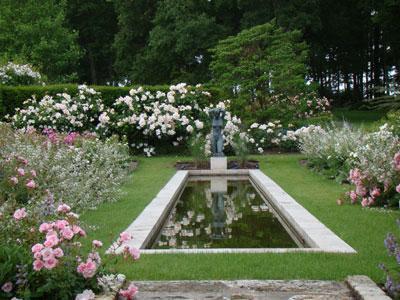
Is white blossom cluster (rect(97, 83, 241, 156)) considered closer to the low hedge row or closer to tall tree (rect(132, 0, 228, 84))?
the low hedge row

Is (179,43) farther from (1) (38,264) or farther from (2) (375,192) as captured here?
(1) (38,264)

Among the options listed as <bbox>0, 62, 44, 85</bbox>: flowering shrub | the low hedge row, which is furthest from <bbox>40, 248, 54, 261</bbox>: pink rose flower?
<bbox>0, 62, 44, 85</bbox>: flowering shrub

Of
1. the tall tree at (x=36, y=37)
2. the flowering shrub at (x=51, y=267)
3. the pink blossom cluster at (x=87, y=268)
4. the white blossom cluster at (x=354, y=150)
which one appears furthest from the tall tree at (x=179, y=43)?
the pink blossom cluster at (x=87, y=268)

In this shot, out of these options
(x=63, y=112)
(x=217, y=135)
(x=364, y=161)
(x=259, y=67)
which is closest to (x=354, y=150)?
(x=364, y=161)

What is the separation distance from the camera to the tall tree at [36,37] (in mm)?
35406

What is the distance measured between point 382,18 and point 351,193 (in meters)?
24.9

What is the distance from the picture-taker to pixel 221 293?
4801 mm

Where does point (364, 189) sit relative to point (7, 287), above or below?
above

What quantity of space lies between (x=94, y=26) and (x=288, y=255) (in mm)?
41104

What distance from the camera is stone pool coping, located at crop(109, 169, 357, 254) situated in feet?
21.0

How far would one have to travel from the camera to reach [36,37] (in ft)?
119

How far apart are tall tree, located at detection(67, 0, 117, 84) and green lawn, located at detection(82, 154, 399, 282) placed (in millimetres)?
34141

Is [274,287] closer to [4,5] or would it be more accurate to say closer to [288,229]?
[288,229]

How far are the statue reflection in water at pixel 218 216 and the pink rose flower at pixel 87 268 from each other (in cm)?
382
